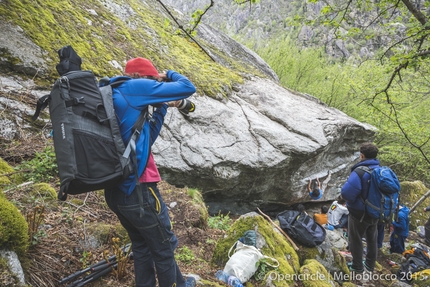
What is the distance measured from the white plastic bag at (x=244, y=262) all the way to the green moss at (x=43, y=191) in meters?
2.61

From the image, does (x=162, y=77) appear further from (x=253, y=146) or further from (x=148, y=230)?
(x=253, y=146)

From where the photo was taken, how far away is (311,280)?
394cm

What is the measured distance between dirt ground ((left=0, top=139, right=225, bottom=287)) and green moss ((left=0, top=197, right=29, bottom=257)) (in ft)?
0.96

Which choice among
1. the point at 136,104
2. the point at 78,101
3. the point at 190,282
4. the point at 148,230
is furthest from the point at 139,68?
the point at 190,282

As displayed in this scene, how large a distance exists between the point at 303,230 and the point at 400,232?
444 centimetres

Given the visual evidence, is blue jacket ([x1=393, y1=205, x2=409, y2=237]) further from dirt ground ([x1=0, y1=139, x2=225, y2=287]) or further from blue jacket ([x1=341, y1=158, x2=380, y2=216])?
dirt ground ([x1=0, y1=139, x2=225, y2=287])

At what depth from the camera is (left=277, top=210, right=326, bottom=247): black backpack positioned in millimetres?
4926

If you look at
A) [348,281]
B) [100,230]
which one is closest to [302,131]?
[348,281]

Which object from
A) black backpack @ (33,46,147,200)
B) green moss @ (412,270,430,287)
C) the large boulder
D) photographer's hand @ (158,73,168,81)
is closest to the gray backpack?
black backpack @ (33,46,147,200)

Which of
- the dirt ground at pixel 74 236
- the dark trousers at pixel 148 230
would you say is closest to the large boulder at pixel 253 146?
the dirt ground at pixel 74 236

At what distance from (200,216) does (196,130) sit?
99.3 inches

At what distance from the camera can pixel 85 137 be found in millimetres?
1854

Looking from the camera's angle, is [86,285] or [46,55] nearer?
[86,285]

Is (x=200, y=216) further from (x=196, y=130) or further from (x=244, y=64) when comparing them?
(x=244, y=64)
